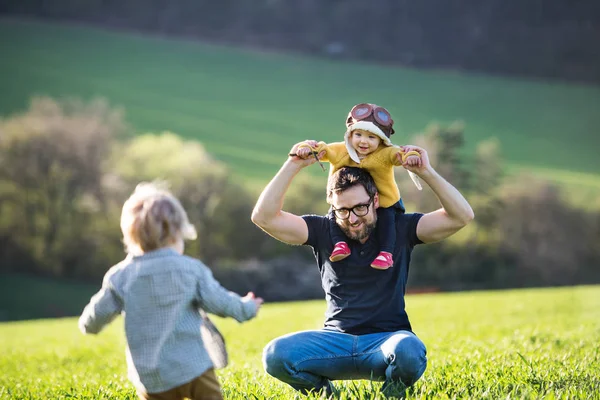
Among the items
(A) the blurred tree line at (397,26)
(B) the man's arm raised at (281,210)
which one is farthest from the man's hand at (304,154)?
(A) the blurred tree line at (397,26)

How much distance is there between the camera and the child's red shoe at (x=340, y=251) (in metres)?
4.64

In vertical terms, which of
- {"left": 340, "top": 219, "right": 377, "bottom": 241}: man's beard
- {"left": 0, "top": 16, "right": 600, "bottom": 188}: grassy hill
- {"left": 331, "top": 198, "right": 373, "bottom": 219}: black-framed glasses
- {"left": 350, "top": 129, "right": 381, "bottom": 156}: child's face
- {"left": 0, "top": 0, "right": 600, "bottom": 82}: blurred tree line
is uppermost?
{"left": 0, "top": 0, "right": 600, "bottom": 82}: blurred tree line

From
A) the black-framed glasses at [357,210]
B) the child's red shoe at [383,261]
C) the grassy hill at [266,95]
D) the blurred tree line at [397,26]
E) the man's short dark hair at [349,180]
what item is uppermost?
the blurred tree line at [397,26]

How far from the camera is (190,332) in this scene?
3.76 meters

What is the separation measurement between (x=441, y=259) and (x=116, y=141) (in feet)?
61.8

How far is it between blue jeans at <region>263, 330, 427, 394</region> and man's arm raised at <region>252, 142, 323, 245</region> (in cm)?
64

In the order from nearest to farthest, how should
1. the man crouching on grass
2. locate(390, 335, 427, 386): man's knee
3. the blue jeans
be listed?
locate(390, 335, 427, 386): man's knee → the blue jeans → the man crouching on grass

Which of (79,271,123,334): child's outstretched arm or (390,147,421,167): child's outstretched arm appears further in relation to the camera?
(390,147,421,167): child's outstretched arm

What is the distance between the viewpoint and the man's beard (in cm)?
468

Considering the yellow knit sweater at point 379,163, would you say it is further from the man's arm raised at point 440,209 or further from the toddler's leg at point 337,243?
the toddler's leg at point 337,243

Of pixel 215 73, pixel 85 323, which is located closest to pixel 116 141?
pixel 215 73

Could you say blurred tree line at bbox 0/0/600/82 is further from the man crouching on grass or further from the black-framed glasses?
the black-framed glasses

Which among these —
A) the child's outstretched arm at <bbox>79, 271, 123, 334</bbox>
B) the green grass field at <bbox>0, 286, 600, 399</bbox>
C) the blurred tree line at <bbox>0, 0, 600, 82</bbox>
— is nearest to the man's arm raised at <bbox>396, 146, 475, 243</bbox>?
the green grass field at <bbox>0, 286, 600, 399</bbox>

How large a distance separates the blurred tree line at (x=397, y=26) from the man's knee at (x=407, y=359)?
1600 inches
